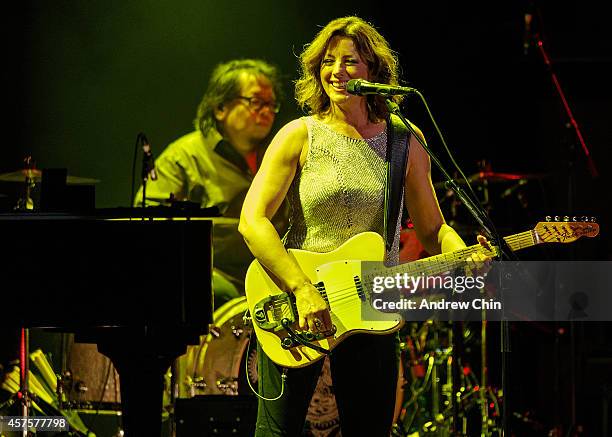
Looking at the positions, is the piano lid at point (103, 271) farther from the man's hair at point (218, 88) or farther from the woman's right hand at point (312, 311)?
the man's hair at point (218, 88)

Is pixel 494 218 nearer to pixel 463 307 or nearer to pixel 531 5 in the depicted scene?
pixel 463 307

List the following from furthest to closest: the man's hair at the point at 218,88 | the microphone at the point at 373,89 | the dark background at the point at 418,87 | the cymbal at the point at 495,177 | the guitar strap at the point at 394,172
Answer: the man's hair at the point at 218,88 → the dark background at the point at 418,87 → the cymbal at the point at 495,177 → the guitar strap at the point at 394,172 → the microphone at the point at 373,89

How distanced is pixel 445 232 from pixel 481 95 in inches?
143

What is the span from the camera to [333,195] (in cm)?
351

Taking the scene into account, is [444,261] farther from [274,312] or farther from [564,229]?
[274,312]

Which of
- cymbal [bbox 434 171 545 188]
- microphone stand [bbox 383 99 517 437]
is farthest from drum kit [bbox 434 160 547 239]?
microphone stand [bbox 383 99 517 437]

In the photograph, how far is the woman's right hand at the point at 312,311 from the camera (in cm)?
336

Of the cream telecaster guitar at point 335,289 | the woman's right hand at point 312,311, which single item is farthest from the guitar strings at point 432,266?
the woman's right hand at point 312,311

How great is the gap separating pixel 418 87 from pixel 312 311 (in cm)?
398

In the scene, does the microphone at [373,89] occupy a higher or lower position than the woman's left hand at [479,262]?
higher

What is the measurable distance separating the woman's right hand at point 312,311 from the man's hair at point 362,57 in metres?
0.73

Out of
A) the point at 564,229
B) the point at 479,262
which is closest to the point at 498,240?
the point at 479,262

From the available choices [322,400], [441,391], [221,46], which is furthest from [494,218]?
[221,46]

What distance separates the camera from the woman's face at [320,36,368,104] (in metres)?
3.59
